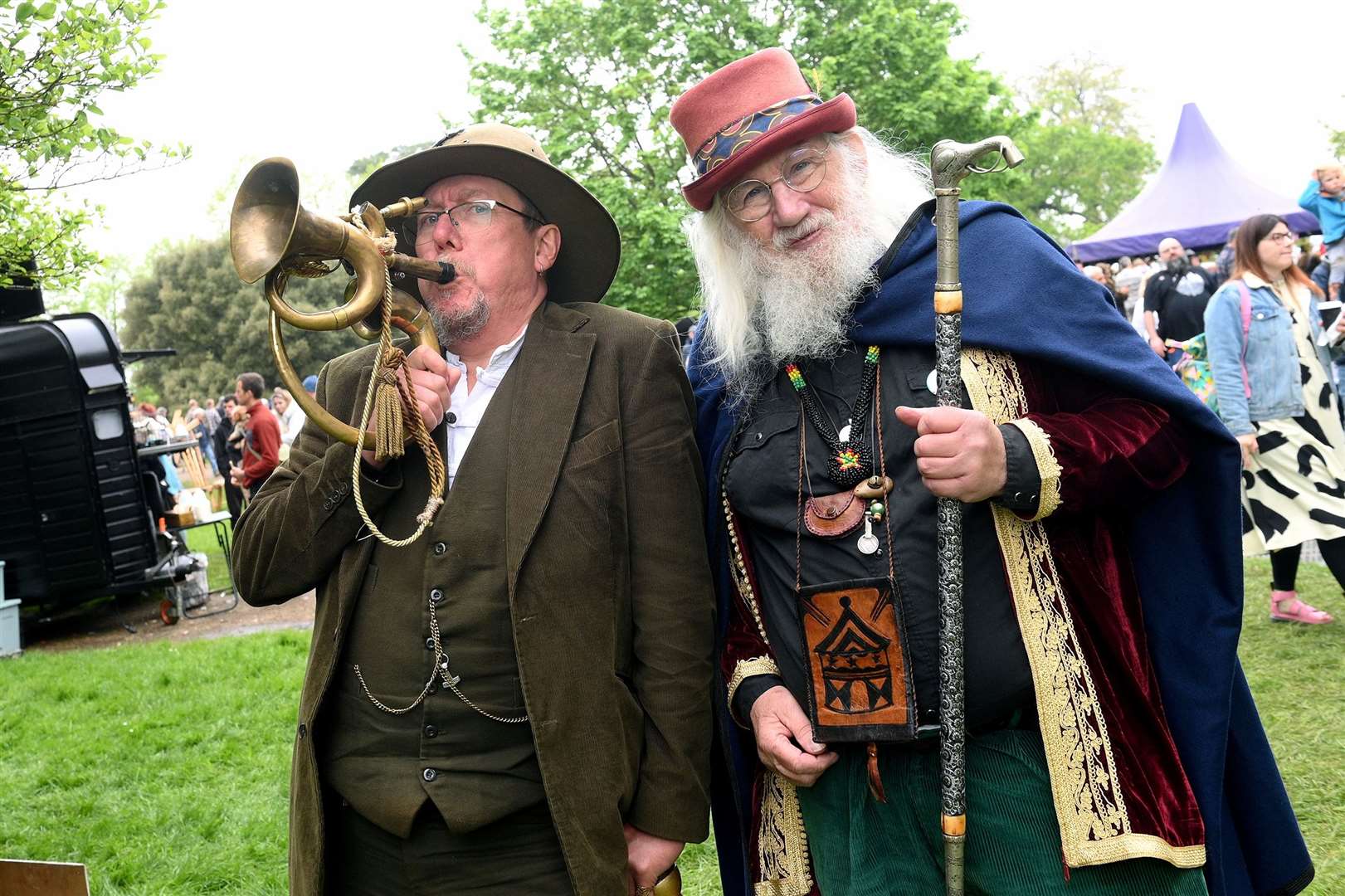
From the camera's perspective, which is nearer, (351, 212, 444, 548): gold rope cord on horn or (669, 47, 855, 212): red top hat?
(351, 212, 444, 548): gold rope cord on horn

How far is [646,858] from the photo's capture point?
7.89 ft

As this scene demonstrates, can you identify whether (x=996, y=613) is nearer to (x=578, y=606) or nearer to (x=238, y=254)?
(x=578, y=606)

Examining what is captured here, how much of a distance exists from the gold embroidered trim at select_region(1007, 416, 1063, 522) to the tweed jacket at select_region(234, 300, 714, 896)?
74 cm

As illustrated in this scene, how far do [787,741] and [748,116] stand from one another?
4.43ft

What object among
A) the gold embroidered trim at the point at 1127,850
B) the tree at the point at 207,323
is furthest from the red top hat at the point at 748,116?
the tree at the point at 207,323

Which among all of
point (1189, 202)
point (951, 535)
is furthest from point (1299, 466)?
point (1189, 202)


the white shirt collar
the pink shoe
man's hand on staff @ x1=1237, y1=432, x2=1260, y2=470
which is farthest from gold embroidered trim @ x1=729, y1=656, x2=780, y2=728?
the pink shoe

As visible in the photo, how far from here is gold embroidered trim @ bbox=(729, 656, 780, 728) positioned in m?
2.46

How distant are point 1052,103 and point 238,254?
52.6 metres

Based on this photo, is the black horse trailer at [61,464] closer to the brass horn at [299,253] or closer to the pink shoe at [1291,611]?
the brass horn at [299,253]

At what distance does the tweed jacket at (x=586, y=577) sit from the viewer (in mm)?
2277

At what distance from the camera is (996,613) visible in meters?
2.19

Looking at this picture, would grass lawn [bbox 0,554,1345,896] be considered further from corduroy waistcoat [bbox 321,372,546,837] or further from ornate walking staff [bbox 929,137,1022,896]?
ornate walking staff [bbox 929,137,1022,896]

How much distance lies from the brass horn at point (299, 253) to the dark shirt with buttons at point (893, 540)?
84 centimetres
